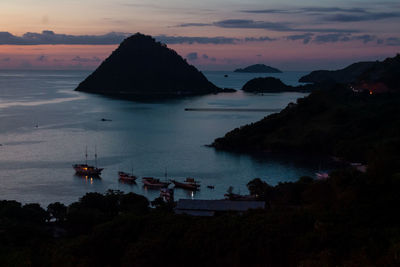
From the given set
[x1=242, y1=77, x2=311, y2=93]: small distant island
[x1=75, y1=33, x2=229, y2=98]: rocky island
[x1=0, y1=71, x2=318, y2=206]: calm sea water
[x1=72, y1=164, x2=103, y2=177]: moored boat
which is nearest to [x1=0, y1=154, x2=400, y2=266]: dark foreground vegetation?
[x1=0, y1=71, x2=318, y2=206]: calm sea water

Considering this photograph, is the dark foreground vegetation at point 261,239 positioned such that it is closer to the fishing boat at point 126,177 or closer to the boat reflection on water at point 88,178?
the fishing boat at point 126,177

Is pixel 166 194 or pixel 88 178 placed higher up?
pixel 166 194

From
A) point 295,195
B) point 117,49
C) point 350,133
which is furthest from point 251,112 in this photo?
point 117,49

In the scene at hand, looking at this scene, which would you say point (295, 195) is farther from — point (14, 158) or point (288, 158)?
point (14, 158)

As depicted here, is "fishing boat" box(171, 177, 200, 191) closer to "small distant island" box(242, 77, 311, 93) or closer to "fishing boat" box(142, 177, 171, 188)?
"fishing boat" box(142, 177, 171, 188)

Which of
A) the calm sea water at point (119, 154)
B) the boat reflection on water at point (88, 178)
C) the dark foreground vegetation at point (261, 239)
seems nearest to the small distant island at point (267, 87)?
the calm sea water at point (119, 154)

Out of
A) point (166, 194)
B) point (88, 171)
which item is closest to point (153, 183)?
point (166, 194)

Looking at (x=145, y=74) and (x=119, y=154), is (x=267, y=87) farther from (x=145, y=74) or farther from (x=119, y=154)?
(x=119, y=154)
